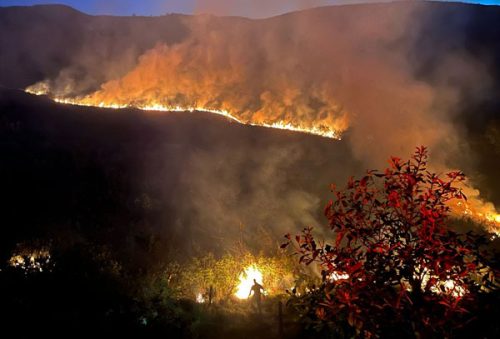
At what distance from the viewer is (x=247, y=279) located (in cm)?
1457

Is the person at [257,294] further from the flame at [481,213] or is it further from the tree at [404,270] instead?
the flame at [481,213]

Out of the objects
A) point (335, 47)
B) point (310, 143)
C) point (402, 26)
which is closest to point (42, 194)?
point (310, 143)

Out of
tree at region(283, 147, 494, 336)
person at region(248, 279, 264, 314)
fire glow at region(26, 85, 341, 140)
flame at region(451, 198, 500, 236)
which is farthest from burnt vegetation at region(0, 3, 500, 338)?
fire glow at region(26, 85, 341, 140)

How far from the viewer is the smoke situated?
21.9 m

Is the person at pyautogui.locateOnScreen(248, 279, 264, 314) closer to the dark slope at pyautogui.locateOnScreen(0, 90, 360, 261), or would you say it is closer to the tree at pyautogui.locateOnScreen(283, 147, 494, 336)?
the dark slope at pyautogui.locateOnScreen(0, 90, 360, 261)

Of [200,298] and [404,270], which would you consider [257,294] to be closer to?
[200,298]

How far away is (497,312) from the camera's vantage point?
13.6 feet

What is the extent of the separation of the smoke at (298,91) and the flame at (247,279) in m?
3.85

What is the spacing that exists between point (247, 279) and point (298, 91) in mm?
26205

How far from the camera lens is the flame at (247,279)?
14.2 metres

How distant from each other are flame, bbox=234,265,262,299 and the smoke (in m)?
3.85

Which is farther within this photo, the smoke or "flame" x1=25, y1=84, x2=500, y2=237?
"flame" x1=25, y1=84, x2=500, y2=237

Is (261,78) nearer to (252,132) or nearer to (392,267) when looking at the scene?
(252,132)

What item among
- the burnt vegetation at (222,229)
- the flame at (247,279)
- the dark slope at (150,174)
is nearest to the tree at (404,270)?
the burnt vegetation at (222,229)
